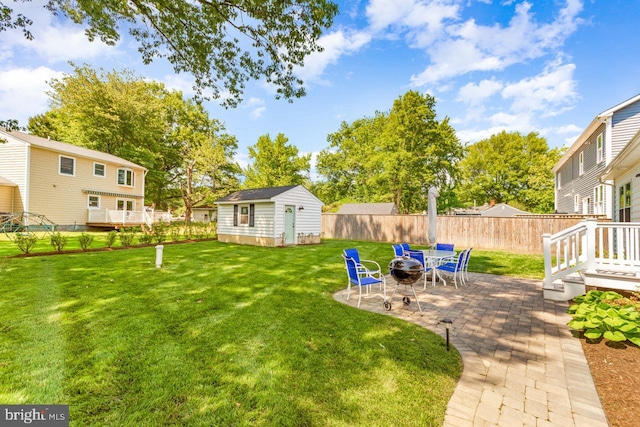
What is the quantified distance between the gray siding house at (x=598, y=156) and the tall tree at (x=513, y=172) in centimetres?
1463

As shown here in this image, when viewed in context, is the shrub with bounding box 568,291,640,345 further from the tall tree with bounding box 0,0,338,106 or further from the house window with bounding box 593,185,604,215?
the house window with bounding box 593,185,604,215

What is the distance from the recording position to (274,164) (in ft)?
108

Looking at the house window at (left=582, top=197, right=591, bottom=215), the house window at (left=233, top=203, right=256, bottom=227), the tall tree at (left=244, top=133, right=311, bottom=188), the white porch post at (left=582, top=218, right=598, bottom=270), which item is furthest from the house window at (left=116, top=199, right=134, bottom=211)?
the house window at (left=582, top=197, right=591, bottom=215)

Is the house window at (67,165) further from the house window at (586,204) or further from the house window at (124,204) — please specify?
the house window at (586,204)

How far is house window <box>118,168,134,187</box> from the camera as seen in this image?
68.5 feet

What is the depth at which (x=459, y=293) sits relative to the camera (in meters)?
5.94

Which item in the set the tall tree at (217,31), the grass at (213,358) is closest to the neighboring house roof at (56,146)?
the tall tree at (217,31)

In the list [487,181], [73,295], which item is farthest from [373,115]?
[73,295]

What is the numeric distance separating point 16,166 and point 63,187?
2269 mm

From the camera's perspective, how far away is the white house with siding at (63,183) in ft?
50.4

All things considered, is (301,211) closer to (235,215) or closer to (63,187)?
(235,215)

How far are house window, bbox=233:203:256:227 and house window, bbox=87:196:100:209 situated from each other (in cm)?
1184

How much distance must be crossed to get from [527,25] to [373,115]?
26.2 metres

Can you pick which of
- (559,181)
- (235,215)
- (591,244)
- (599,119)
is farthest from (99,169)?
(559,181)
